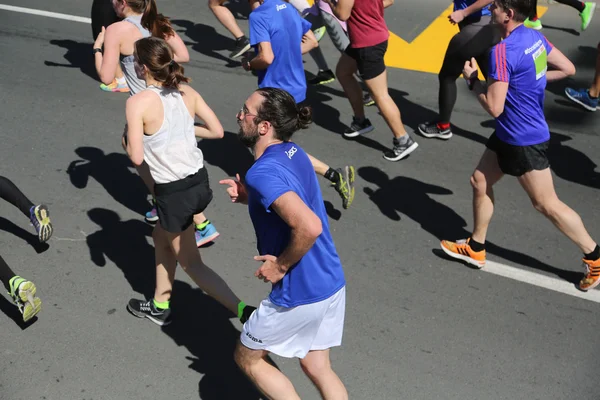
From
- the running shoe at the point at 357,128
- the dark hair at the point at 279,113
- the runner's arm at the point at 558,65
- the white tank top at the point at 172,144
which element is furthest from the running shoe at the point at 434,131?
the dark hair at the point at 279,113

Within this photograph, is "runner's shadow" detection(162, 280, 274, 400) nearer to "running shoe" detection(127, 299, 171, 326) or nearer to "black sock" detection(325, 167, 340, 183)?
"running shoe" detection(127, 299, 171, 326)

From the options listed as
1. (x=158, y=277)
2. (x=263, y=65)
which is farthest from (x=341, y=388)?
(x=263, y=65)

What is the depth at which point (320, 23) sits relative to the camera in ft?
29.0

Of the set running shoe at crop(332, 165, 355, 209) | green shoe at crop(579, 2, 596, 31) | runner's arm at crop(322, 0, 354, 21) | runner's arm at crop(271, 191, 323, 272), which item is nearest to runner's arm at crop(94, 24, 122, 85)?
running shoe at crop(332, 165, 355, 209)

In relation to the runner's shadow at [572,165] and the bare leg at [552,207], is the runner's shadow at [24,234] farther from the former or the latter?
the runner's shadow at [572,165]

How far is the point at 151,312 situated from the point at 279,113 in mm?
2081

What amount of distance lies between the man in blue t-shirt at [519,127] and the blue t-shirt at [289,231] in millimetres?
1948

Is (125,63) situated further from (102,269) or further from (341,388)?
(341,388)

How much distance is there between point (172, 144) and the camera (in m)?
4.64

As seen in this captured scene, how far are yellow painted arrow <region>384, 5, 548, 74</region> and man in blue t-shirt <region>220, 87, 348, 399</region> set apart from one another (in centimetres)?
579

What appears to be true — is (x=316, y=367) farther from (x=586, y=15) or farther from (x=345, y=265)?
(x=586, y=15)

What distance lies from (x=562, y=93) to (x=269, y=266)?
235 inches

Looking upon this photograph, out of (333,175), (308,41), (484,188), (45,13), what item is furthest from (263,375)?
(45,13)

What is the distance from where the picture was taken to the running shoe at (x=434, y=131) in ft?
24.7
